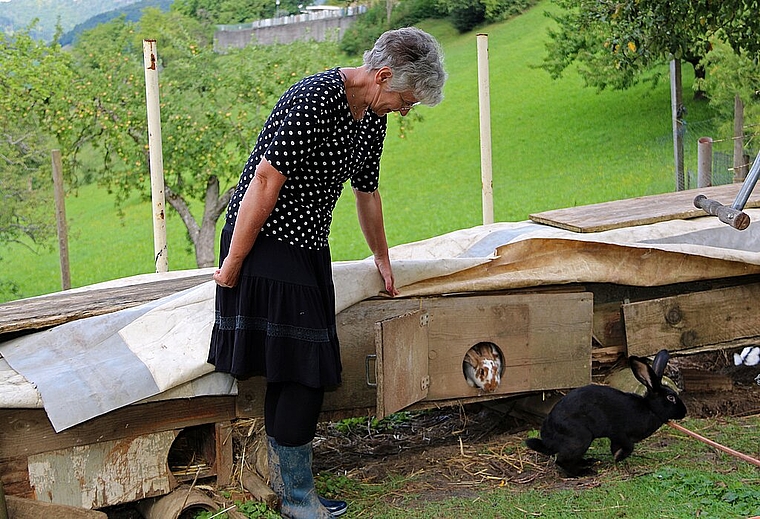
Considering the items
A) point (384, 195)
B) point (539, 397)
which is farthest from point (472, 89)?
point (539, 397)

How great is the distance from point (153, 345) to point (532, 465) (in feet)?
6.73

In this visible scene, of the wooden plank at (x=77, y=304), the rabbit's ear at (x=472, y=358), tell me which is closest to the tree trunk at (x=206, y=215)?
the wooden plank at (x=77, y=304)

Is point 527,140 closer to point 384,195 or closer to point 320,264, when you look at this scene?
point 384,195

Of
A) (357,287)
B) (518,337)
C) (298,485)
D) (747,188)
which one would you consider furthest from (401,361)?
(747,188)

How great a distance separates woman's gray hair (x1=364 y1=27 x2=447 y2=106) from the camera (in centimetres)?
342

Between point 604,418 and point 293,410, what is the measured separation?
1594 millimetres

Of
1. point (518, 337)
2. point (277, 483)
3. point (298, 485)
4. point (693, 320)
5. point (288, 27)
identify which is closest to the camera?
point (298, 485)

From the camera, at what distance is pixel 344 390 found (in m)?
4.43

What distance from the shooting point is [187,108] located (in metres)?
10.1

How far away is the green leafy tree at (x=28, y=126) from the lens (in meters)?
10.3

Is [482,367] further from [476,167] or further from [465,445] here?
[476,167]

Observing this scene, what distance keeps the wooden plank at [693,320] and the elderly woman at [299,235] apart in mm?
2170

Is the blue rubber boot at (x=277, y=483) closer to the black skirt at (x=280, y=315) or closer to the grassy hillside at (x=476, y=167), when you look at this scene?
the black skirt at (x=280, y=315)

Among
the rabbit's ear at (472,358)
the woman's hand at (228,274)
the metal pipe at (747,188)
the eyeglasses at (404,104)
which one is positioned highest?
the eyeglasses at (404,104)
